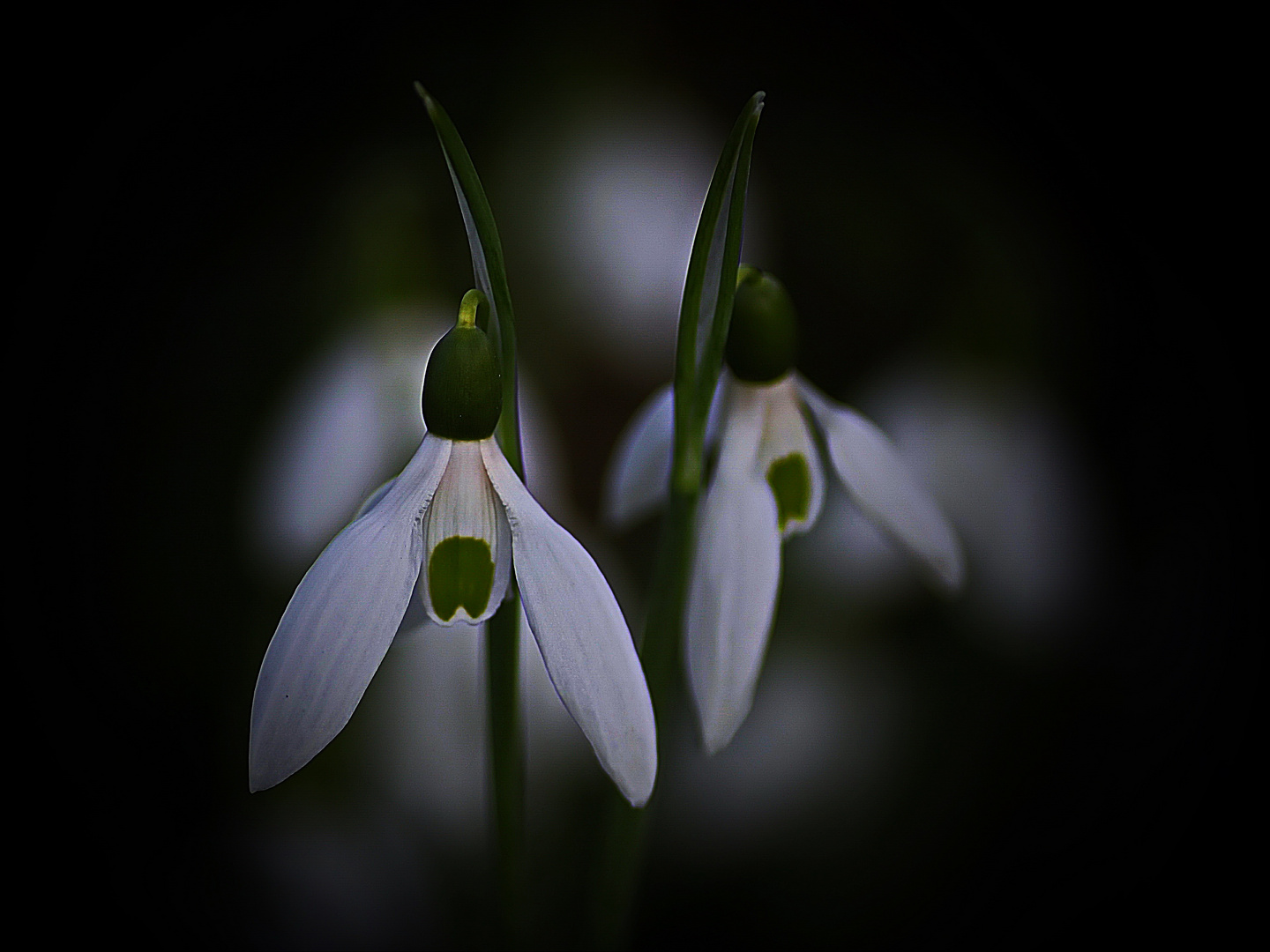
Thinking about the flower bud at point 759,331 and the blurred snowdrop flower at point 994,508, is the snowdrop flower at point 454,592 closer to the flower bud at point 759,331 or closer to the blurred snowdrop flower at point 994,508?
the flower bud at point 759,331

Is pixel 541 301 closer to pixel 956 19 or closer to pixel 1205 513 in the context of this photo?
pixel 956 19

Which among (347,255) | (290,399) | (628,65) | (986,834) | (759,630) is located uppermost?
(628,65)

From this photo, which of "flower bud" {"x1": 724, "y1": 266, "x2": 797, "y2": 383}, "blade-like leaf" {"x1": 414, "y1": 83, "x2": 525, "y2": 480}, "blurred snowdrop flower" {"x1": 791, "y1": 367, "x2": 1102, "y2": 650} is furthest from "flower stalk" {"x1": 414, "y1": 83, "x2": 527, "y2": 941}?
"blurred snowdrop flower" {"x1": 791, "y1": 367, "x2": 1102, "y2": 650}

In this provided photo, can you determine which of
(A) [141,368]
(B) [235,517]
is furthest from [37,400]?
(B) [235,517]

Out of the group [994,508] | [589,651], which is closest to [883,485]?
[589,651]

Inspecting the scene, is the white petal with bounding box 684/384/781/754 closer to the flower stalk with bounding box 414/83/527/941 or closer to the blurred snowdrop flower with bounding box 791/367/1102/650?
the flower stalk with bounding box 414/83/527/941

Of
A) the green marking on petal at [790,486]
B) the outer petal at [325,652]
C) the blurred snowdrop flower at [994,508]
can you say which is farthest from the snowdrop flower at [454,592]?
the blurred snowdrop flower at [994,508]

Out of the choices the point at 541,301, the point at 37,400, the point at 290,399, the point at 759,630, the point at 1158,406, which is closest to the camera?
the point at 759,630

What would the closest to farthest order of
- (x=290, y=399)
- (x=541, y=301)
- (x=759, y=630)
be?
(x=759, y=630), (x=290, y=399), (x=541, y=301)
